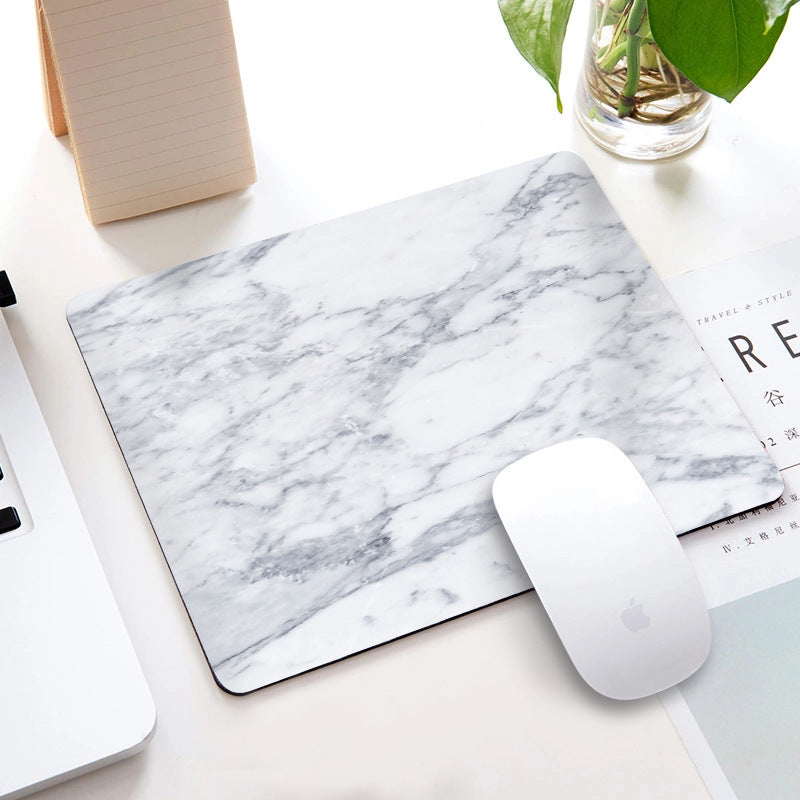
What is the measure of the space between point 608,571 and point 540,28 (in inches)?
12.8

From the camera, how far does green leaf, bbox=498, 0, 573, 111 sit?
0.60m

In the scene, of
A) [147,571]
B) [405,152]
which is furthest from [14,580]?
[405,152]

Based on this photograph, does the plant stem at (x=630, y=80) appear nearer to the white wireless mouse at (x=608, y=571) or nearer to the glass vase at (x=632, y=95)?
the glass vase at (x=632, y=95)

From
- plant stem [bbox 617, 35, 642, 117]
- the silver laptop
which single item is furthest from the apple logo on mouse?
plant stem [bbox 617, 35, 642, 117]

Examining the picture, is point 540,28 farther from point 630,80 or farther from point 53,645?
point 53,645

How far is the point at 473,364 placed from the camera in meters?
0.64

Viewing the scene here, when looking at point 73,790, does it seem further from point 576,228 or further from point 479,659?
point 576,228

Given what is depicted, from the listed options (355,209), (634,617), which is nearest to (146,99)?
(355,209)

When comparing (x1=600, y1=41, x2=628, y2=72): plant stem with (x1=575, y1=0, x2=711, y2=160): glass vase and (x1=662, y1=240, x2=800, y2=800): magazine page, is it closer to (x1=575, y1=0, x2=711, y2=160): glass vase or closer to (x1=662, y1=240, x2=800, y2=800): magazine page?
(x1=575, y1=0, x2=711, y2=160): glass vase

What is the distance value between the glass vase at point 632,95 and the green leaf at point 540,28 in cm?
6

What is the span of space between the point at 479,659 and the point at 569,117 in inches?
16.2

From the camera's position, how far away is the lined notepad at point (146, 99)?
0.59 m

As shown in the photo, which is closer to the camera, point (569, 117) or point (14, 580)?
point (14, 580)

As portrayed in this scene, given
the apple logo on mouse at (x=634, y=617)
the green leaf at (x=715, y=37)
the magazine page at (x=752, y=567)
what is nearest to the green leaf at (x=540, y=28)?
the green leaf at (x=715, y=37)
